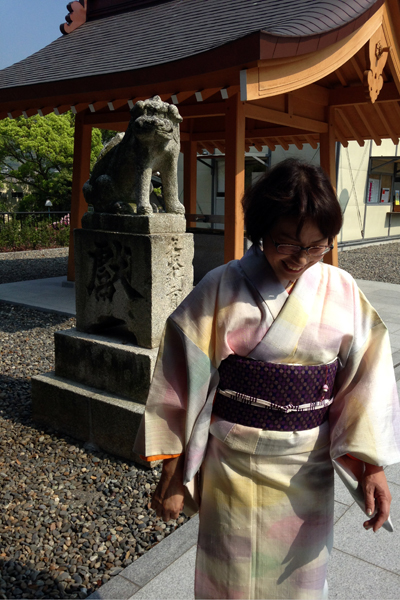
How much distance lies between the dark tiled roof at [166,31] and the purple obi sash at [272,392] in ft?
12.5

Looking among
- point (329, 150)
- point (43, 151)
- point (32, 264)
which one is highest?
point (43, 151)

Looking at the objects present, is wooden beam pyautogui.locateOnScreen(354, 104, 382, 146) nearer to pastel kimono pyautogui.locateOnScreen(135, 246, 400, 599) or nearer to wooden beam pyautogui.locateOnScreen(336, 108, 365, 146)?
wooden beam pyautogui.locateOnScreen(336, 108, 365, 146)

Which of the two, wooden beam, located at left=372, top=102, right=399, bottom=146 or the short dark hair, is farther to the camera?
wooden beam, located at left=372, top=102, right=399, bottom=146

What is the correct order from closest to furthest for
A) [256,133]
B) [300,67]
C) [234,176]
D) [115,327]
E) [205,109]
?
[115,327], [300,67], [234,176], [205,109], [256,133]

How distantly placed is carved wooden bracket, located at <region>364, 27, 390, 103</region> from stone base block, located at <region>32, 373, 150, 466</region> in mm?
5323

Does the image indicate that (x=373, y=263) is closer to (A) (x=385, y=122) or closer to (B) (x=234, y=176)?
(A) (x=385, y=122)

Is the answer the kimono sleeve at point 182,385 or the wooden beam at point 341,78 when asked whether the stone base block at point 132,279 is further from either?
the wooden beam at point 341,78

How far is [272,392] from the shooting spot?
4.75 ft

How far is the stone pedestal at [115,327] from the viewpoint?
3.17 metres

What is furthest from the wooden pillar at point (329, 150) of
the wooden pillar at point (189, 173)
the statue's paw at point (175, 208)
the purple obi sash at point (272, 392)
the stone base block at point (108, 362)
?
the purple obi sash at point (272, 392)

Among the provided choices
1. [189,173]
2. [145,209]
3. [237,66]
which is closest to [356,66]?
[237,66]

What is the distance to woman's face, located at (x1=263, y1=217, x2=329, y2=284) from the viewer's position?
1.39 meters

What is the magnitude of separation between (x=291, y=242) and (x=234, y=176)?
4624 mm

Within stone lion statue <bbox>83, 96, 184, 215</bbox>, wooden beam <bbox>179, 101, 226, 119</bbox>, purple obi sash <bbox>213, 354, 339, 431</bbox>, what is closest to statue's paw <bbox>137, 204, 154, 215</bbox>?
stone lion statue <bbox>83, 96, 184, 215</bbox>
